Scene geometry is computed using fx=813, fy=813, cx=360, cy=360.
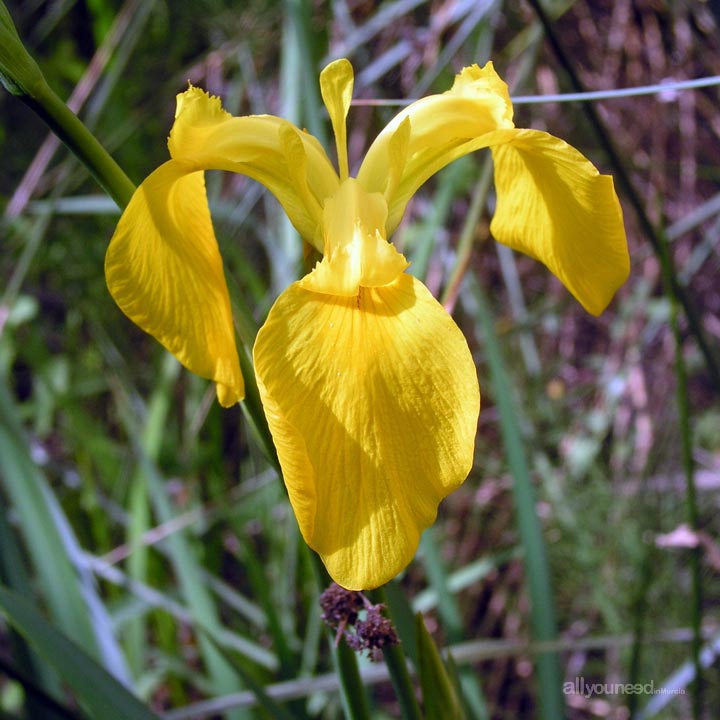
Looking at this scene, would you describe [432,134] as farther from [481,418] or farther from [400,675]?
[481,418]

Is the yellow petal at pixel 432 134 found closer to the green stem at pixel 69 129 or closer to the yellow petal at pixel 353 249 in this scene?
the yellow petal at pixel 353 249

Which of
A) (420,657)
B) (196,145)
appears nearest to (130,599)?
(420,657)

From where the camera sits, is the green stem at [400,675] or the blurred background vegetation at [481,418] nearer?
the green stem at [400,675]

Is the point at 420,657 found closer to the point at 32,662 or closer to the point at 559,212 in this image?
the point at 559,212

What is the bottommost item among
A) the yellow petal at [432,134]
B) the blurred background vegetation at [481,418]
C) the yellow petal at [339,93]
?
the blurred background vegetation at [481,418]

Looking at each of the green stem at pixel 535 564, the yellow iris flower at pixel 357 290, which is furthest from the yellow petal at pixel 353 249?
the green stem at pixel 535 564

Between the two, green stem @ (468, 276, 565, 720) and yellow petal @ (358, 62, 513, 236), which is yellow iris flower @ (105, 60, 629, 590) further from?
green stem @ (468, 276, 565, 720)

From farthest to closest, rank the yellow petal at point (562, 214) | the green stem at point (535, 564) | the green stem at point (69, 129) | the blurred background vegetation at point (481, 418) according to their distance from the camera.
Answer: the blurred background vegetation at point (481, 418) → the green stem at point (535, 564) → the yellow petal at point (562, 214) → the green stem at point (69, 129)
